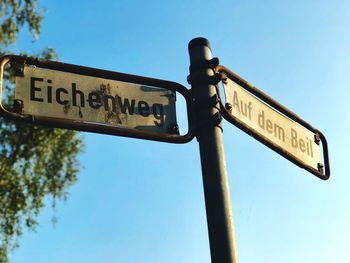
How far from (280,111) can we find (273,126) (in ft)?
0.51

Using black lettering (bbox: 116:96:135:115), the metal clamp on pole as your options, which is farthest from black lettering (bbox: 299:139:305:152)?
black lettering (bbox: 116:96:135:115)

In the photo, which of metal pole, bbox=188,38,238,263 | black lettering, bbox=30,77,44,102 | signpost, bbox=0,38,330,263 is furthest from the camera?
black lettering, bbox=30,77,44,102

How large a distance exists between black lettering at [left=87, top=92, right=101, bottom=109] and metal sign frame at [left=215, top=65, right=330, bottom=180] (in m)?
0.56

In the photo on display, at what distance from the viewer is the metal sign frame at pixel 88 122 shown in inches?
86.9

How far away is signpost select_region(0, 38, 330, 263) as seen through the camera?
2145 millimetres

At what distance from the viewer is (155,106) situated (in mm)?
2504

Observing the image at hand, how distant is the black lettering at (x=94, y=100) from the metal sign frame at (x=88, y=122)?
0.10 m

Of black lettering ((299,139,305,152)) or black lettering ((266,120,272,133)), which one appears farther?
black lettering ((299,139,305,152))

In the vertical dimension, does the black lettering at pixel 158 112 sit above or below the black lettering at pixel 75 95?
below

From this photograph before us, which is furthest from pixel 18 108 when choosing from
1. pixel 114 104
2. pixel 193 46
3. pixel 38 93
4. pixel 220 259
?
pixel 220 259

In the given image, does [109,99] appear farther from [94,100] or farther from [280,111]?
[280,111]

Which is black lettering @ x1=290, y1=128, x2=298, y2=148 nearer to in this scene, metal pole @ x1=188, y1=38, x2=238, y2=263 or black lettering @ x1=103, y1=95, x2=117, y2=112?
metal pole @ x1=188, y1=38, x2=238, y2=263

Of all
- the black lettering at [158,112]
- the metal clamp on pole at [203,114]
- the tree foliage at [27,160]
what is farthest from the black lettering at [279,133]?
the tree foliage at [27,160]

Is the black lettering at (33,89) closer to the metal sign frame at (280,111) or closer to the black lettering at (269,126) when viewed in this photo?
the metal sign frame at (280,111)
